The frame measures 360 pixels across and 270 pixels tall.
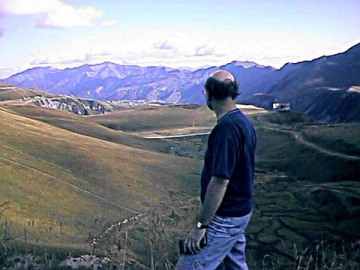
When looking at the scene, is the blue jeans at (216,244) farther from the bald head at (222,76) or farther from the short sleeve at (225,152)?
the bald head at (222,76)

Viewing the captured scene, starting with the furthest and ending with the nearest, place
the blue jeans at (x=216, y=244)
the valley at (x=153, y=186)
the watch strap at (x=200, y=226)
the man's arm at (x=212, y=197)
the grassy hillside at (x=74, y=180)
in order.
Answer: the grassy hillside at (x=74, y=180) < the valley at (x=153, y=186) < the blue jeans at (x=216, y=244) < the watch strap at (x=200, y=226) < the man's arm at (x=212, y=197)

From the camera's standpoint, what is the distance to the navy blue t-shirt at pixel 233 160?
6344 mm

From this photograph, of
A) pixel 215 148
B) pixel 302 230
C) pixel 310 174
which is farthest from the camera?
pixel 310 174

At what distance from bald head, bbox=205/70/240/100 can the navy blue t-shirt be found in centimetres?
24

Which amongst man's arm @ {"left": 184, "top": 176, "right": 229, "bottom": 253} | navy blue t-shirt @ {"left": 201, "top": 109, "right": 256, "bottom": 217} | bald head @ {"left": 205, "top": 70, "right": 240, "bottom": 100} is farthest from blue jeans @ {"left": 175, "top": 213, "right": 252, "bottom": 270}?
bald head @ {"left": 205, "top": 70, "right": 240, "bottom": 100}

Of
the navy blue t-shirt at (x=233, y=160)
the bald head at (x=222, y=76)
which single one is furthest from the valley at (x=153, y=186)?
the bald head at (x=222, y=76)

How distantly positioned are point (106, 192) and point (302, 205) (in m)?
27.6

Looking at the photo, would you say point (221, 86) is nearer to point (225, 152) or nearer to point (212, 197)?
point (225, 152)

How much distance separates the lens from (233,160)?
6.37m

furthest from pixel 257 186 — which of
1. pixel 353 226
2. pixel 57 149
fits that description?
pixel 57 149

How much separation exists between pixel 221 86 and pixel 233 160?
3.14ft

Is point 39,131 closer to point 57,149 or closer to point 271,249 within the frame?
point 57,149

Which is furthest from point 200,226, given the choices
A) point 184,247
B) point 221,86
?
point 221,86

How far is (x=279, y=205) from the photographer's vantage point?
7731 cm
